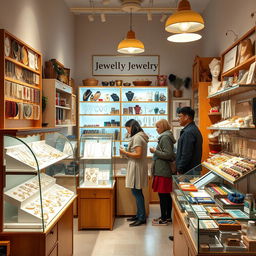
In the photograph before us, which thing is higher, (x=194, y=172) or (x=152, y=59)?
(x=152, y=59)

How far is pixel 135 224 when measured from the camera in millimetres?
5059

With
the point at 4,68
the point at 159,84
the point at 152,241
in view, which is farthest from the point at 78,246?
the point at 159,84

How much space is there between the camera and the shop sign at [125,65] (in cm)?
732

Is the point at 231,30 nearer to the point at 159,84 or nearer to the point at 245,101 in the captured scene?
the point at 245,101

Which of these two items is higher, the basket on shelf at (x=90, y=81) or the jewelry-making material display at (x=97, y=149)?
the basket on shelf at (x=90, y=81)

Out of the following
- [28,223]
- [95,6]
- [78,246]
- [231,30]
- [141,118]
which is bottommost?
[78,246]

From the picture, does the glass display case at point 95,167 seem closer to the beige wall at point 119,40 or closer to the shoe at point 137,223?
the shoe at point 137,223

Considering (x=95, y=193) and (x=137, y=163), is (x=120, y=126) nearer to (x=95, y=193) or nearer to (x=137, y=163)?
(x=137, y=163)

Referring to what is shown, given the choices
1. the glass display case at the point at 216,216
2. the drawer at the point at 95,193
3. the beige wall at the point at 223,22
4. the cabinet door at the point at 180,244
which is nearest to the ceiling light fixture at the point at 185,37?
the beige wall at the point at 223,22

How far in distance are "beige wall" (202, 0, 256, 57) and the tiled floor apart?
3.00 metres

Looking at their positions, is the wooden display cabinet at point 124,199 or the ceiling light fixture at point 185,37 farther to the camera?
the wooden display cabinet at point 124,199

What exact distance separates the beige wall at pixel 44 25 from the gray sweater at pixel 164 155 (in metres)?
2.22

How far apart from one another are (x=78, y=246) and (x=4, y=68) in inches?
96.5

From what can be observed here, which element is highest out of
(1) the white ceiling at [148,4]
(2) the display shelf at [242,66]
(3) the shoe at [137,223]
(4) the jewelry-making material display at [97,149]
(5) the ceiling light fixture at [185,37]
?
(1) the white ceiling at [148,4]
